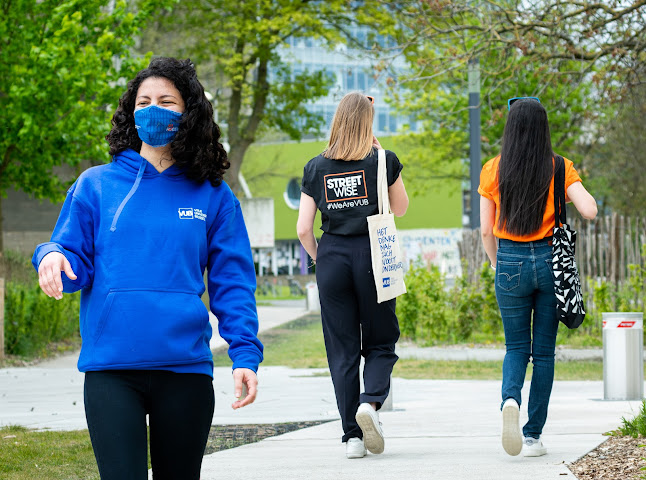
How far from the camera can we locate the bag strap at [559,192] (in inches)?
219

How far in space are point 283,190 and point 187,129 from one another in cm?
5781

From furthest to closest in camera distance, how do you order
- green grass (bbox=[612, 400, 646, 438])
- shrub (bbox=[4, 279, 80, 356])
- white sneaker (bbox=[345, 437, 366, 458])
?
shrub (bbox=[4, 279, 80, 356]) → green grass (bbox=[612, 400, 646, 438]) → white sneaker (bbox=[345, 437, 366, 458])

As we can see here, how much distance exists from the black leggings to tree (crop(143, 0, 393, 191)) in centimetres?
2266

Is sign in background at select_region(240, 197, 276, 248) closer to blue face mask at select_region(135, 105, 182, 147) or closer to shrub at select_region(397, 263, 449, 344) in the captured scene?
shrub at select_region(397, 263, 449, 344)

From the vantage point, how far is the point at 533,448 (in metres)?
5.63

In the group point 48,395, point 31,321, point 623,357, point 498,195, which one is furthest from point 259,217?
point 498,195

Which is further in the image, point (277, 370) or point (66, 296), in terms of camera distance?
point (66, 296)

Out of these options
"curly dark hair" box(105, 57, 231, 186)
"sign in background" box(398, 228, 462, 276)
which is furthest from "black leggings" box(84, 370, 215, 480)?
"sign in background" box(398, 228, 462, 276)

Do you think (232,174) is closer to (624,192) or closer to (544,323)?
(624,192)

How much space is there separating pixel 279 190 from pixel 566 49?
48239 mm

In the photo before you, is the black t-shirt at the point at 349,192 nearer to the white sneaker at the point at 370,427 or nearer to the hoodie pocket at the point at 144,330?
the white sneaker at the point at 370,427

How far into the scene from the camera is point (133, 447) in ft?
9.17

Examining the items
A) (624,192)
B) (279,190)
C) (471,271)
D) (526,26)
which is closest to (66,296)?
(471,271)

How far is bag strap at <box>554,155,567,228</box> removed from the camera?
555 centimetres
